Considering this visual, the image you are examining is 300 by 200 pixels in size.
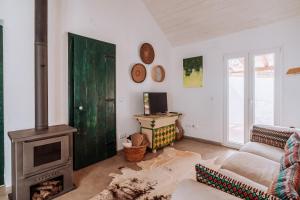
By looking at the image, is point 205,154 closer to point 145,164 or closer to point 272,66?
point 145,164

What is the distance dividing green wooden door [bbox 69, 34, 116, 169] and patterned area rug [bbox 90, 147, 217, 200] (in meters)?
0.67

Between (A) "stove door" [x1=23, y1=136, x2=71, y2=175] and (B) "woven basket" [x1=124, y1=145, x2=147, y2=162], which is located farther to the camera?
(B) "woven basket" [x1=124, y1=145, x2=147, y2=162]

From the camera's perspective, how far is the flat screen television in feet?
12.2

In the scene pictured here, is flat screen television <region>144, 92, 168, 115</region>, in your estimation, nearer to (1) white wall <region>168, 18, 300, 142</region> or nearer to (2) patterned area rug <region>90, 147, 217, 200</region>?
(1) white wall <region>168, 18, 300, 142</region>

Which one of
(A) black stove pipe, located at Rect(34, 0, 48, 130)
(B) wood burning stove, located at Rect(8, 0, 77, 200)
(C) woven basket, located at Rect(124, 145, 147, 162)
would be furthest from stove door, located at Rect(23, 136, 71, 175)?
(C) woven basket, located at Rect(124, 145, 147, 162)

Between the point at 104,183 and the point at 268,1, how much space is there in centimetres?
388

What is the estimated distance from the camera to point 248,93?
3.55 metres

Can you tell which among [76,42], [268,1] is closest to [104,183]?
[76,42]

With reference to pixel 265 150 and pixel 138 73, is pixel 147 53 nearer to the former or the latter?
pixel 138 73

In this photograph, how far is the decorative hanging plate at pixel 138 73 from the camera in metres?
3.76

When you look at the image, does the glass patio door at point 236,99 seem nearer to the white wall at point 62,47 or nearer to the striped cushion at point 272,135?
the striped cushion at point 272,135

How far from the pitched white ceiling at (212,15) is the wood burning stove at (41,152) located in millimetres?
2535

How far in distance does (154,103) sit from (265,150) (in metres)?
2.22

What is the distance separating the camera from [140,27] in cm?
393
